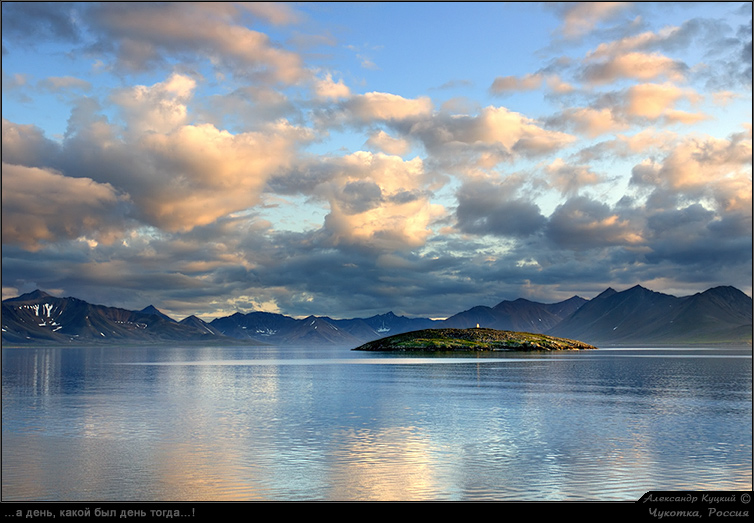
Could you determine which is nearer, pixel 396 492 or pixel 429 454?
pixel 396 492

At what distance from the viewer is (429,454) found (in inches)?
1683

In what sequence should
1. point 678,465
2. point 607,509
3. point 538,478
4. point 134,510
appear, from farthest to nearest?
point 678,465 < point 538,478 < point 607,509 < point 134,510

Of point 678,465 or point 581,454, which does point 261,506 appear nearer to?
point 581,454

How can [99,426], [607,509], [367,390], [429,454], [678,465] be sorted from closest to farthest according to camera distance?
1. [607,509]
2. [678,465]
3. [429,454]
4. [99,426]
5. [367,390]

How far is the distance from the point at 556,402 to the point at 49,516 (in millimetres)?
64230

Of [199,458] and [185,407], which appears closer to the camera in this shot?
[199,458]

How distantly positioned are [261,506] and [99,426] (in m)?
35.9

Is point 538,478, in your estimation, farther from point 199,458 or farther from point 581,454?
point 199,458

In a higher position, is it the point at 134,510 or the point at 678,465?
the point at 134,510

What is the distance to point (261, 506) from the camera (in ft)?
90.7

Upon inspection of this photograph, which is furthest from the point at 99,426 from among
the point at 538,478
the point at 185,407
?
the point at 538,478

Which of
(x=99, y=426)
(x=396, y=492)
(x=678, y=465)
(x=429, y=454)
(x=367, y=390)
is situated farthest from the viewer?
(x=367, y=390)

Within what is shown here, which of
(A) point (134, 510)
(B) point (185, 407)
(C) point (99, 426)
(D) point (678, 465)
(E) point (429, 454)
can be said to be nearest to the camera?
(A) point (134, 510)

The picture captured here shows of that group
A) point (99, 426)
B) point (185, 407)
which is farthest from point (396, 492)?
point (185, 407)
